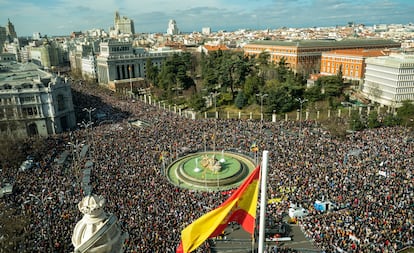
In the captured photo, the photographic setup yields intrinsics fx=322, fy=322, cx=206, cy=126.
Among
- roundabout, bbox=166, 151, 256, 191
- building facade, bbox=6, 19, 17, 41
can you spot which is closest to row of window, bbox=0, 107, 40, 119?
roundabout, bbox=166, 151, 256, 191

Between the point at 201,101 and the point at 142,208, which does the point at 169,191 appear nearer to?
the point at 142,208

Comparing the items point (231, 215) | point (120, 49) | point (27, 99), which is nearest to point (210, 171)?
point (231, 215)

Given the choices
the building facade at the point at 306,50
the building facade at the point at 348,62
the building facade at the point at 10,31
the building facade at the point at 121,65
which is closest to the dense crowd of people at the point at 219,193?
the building facade at the point at 348,62

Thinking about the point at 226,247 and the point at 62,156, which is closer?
the point at 226,247

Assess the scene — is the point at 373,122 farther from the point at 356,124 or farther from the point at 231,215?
the point at 231,215

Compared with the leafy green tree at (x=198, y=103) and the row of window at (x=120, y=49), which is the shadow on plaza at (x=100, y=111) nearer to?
the leafy green tree at (x=198, y=103)

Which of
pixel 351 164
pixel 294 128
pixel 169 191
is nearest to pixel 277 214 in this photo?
pixel 169 191
